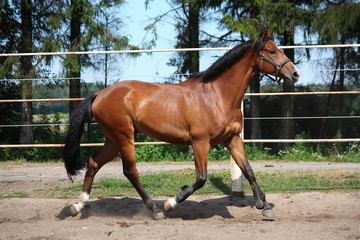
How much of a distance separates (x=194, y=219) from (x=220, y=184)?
1841 millimetres

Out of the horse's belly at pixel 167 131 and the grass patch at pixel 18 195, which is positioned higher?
the horse's belly at pixel 167 131

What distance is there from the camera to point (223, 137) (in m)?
4.58

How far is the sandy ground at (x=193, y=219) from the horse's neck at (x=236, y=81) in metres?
1.43

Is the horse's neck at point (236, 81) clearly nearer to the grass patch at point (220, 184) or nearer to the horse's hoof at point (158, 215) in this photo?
the horse's hoof at point (158, 215)

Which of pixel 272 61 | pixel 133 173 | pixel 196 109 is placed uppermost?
pixel 272 61

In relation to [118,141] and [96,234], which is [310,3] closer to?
[118,141]

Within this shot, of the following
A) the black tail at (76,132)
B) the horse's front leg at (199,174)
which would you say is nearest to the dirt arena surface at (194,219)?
the horse's front leg at (199,174)

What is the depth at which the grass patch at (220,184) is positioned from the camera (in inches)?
235

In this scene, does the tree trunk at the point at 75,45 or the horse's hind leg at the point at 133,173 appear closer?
the horse's hind leg at the point at 133,173

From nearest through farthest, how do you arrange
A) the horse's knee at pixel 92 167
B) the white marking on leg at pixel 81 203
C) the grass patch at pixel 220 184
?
the white marking on leg at pixel 81 203
the horse's knee at pixel 92 167
the grass patch at pixel 220 184

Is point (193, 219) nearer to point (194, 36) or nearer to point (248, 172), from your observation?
point (248, 172)

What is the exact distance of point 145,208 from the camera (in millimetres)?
5191

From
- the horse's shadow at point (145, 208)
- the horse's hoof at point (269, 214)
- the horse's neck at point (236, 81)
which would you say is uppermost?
the horse's neck at point (236, 81)

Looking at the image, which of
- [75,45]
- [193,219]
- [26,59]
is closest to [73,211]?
→ [193,219]
